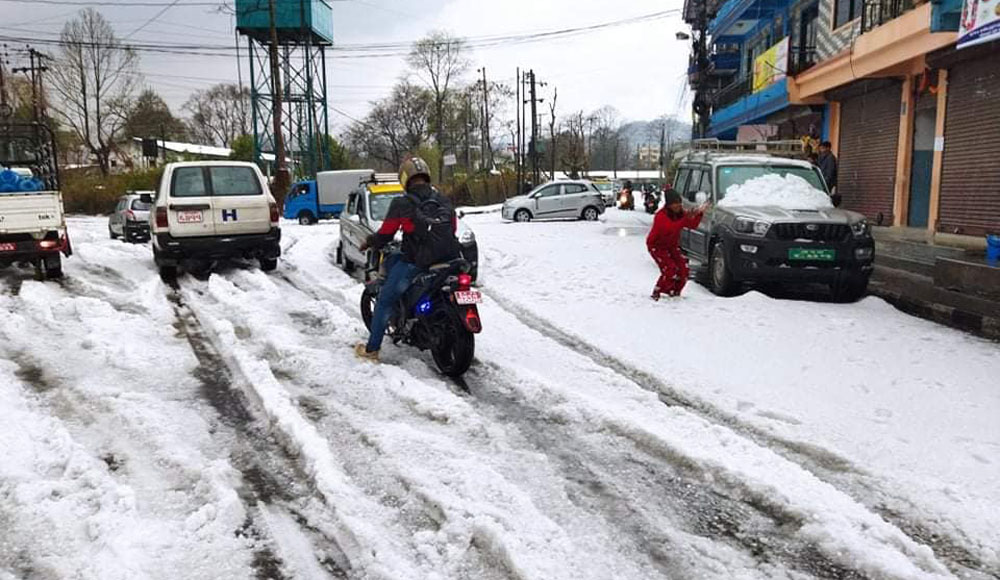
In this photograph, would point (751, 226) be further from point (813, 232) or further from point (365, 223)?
point (365, 223)

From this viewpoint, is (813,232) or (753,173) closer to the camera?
(813,232)

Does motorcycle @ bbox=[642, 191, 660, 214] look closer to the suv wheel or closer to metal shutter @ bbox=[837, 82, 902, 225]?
metal shutter @ bbox=[837, 82, 902, 225]

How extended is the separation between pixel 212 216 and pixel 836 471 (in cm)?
978

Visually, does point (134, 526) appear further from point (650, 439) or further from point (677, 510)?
point (650, 439)

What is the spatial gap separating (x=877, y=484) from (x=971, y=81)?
1310cm

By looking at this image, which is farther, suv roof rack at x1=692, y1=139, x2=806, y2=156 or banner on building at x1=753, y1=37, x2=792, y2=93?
banner on building at x1=753, y1=37, x2=792, y2=93

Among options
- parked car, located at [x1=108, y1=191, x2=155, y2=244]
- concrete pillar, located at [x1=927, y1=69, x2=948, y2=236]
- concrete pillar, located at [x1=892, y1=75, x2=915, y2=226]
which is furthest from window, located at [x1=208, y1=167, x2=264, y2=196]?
concrete pillar, located at [x1=892, y1=75, x2=915, y2=226]

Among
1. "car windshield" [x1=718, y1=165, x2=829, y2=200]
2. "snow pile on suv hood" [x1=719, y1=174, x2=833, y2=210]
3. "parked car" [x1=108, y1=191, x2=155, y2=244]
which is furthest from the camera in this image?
"parked car" [x1=108, y1=191, x2=155, y2=244]

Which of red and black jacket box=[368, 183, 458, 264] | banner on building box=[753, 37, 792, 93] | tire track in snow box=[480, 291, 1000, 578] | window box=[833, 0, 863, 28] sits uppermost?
window box=[833, 0, 863, 28]

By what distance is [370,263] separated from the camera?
278 inches

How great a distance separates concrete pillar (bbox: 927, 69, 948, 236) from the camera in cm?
1466

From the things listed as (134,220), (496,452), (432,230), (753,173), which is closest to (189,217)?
(432,230)

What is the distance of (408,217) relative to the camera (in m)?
5.85

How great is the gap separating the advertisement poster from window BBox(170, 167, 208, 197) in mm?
17056
